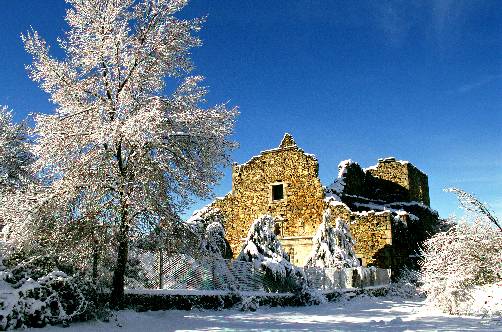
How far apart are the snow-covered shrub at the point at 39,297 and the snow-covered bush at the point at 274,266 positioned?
24.2ft

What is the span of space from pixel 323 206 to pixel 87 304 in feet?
60.8

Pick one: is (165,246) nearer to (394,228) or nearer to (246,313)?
(246,313)

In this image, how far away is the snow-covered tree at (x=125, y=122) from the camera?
9617mm

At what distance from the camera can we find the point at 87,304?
8.22 meters

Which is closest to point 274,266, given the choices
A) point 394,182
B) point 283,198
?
point 283,198

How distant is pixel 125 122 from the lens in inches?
374

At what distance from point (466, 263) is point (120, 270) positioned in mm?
7581

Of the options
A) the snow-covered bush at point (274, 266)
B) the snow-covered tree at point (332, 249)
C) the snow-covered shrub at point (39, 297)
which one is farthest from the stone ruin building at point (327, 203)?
the snow-covered shrub at point (39, 297)

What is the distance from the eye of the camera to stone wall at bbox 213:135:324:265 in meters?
25.9

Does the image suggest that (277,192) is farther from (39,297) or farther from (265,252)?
(39,297)

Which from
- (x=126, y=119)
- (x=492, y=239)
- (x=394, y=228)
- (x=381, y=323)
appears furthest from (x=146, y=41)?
(x=394, y=228)

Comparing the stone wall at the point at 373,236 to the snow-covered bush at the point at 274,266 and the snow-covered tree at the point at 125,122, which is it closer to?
the snow-covered bush at the point at 274,266

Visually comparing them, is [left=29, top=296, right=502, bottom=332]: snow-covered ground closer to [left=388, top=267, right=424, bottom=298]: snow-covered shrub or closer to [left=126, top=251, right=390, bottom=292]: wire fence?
[left=126, top=251, right=390, bottom=292]: wire fence

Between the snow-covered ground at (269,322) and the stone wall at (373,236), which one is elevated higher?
the stone wall at (373,236)
